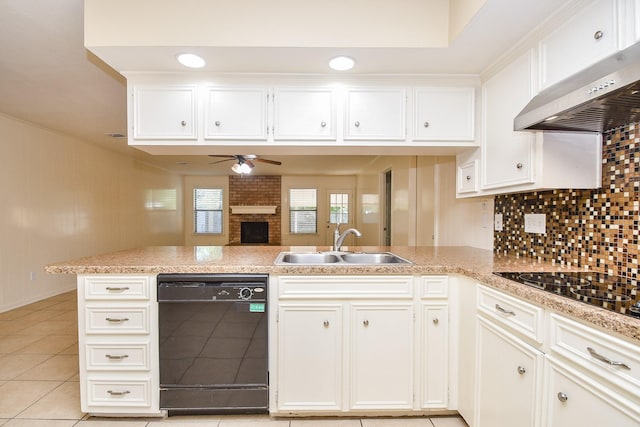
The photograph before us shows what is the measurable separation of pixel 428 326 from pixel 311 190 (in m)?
6.92

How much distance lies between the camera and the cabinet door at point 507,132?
156cm

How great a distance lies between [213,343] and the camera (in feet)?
5.52

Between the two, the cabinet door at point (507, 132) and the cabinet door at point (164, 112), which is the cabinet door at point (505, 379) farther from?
the cabinet door at point (164, 112)

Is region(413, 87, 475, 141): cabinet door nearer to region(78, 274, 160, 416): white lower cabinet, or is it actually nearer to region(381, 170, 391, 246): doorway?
region(78, 274, 160, 416): white lower cabinet

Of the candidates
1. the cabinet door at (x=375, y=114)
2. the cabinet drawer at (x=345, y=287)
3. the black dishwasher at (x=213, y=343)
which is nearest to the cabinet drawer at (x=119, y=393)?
the black dishwasher at (x=213, y=343)

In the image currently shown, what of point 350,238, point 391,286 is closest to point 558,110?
point 391,286

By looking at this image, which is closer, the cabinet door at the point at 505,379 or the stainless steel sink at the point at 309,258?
the cabinet door at the point at 505,379

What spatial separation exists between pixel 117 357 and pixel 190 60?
178 centimetres

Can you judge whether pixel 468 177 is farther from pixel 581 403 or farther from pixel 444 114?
pixel 581 403

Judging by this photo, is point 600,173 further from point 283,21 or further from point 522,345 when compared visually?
point 283,21

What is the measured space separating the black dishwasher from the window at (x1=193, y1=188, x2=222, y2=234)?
709cm

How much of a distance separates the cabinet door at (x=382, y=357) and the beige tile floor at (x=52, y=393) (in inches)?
5.8

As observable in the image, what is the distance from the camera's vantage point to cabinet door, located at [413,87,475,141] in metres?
1.98

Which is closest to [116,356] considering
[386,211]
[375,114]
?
[375,114]
